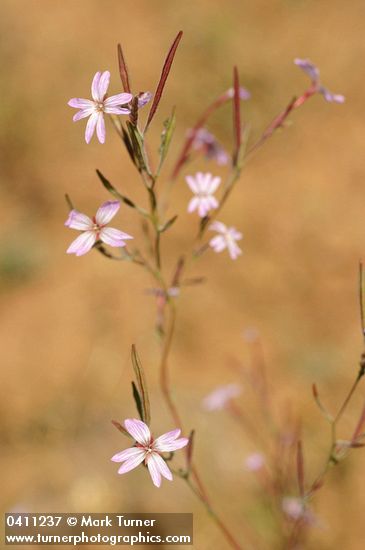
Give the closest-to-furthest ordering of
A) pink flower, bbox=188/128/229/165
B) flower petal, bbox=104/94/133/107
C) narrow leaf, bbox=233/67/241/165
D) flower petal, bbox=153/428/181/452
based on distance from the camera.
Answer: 1. flower petal, bbox=104/94/133/107
2. flower petal, bbox=153/428/181/452
3. narrow leaf, bbox=233/67/241/165
4. pink flower, bbox=188/128/229/165

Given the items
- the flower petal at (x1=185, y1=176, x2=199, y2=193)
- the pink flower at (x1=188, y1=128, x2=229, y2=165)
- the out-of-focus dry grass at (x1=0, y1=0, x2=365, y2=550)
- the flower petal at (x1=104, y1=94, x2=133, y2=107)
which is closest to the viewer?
the flower petal at (x1=104, y1=94, x2=133, y2=107)

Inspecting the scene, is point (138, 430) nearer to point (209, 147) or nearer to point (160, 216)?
point (160, 216)

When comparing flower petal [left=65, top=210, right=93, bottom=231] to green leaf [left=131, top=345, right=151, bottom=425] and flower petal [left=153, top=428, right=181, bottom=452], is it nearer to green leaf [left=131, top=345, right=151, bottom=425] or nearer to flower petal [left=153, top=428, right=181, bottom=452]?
green leaf [left=131, top=345, right=151, bottom=425]

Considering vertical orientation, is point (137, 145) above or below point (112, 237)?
above

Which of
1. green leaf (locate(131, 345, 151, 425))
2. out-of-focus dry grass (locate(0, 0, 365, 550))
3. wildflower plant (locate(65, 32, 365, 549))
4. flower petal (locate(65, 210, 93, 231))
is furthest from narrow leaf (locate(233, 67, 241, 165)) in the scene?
out-of-focus dry grass (locate(0, 0, 365, 550))

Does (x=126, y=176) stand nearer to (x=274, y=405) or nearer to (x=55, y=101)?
(x=55, y=101)

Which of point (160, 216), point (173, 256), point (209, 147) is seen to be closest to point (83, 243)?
point (160, 216)

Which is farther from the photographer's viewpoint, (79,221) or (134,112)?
(79,221)
